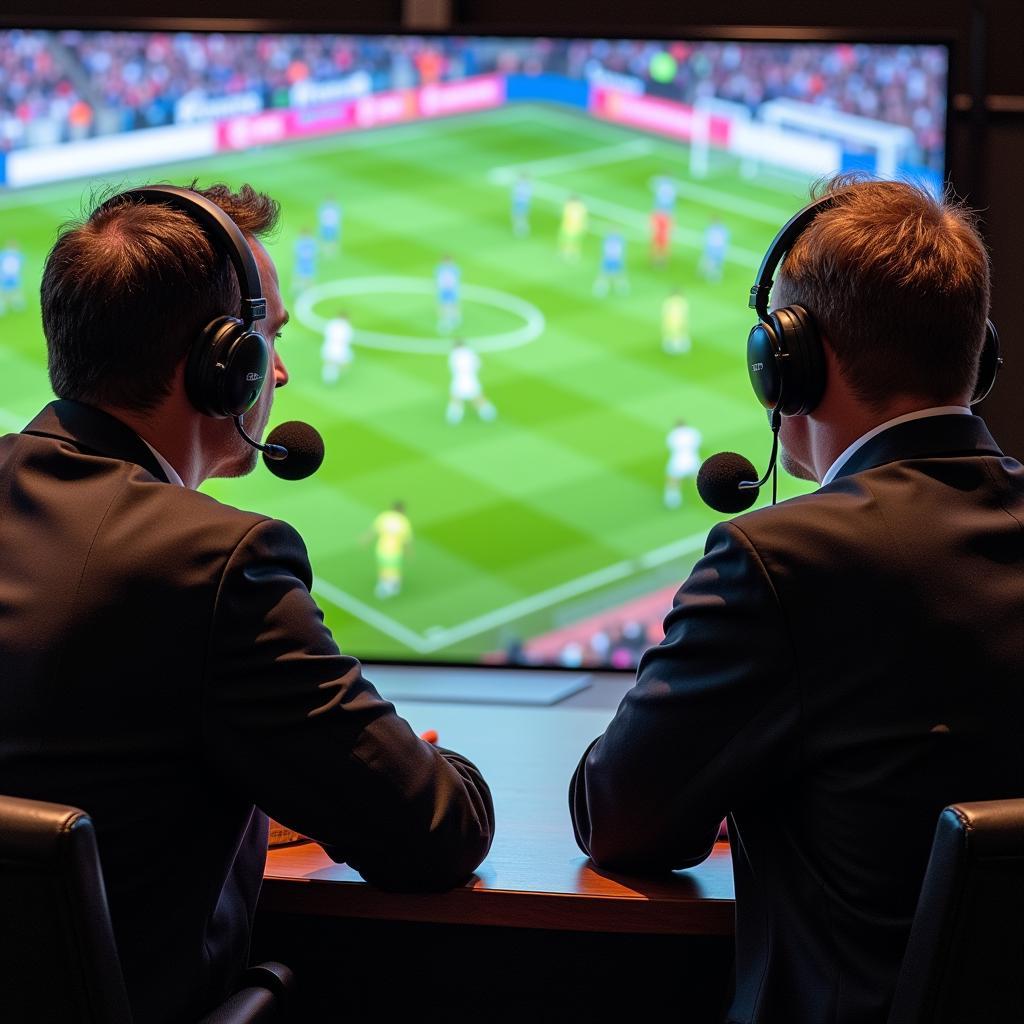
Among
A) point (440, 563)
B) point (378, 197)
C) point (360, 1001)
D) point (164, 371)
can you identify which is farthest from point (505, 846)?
point (378, 197)

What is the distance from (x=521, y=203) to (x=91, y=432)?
1804mm

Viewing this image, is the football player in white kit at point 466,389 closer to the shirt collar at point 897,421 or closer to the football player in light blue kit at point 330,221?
the football player in light blue kit at point 330,221

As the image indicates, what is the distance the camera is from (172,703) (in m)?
1.34

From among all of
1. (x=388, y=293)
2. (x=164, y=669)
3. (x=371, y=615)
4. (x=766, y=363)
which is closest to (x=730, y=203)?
(x=388, y=293)

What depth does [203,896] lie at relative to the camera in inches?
55.6

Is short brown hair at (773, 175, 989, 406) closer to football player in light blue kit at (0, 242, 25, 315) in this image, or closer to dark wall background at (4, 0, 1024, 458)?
dark wall background at (4, 0, 1024, 458)

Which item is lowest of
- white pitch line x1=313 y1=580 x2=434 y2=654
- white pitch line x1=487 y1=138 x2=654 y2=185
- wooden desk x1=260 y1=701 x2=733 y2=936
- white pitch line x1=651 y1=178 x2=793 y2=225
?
white pitch line x1=313 y1=580 x2=434 y2=654

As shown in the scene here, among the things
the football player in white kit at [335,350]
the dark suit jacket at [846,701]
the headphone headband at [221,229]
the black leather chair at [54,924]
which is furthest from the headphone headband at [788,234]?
the football player in white kit at [335,350]

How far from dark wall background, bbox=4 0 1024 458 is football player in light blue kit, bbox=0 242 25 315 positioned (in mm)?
516

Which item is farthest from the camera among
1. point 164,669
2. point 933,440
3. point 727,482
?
point 727,482

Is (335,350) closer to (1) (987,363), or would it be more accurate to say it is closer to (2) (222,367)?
(2) (222,367)

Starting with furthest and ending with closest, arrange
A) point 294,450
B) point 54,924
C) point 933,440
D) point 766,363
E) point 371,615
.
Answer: point 371,615 → point 294,450 → point 766,363 → point 933,440 → point 54,924

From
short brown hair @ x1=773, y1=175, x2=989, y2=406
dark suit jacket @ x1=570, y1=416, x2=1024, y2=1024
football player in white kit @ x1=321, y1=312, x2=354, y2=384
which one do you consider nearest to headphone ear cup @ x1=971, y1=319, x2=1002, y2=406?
short brown hair @ x1=773, y1=175, x2=989, y2=406

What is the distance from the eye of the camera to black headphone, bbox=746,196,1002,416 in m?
1.54
